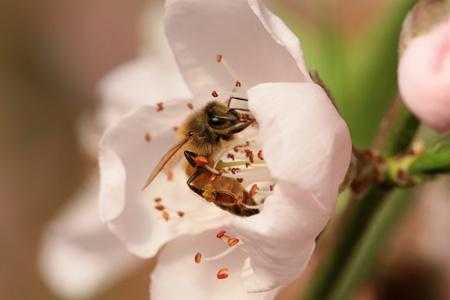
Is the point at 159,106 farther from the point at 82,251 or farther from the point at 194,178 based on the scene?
the point at 82,251

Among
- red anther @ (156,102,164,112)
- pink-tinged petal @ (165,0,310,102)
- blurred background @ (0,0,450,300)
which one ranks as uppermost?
pink-tinged petal @ (165,0,310,102)

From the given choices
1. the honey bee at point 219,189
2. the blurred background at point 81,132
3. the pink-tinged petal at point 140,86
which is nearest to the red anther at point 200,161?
the honey bee at point 219,189

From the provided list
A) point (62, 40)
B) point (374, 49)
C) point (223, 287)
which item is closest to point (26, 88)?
point (62, 40)

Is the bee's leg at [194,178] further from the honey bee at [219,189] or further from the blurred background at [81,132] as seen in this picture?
the blurred background at [81,132]

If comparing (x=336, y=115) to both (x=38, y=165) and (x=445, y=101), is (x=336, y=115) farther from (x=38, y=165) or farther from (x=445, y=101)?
(x=38, y=165)

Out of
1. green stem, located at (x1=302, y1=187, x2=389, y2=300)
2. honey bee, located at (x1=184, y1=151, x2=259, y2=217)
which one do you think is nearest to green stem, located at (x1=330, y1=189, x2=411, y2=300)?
green stem, located at (x1=302, y1=187, x2=389, y2=300)

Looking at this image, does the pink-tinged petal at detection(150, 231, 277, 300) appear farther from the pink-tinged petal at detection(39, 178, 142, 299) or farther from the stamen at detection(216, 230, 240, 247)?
the pink-tinged petal at detection(39, 178, 142, 299)

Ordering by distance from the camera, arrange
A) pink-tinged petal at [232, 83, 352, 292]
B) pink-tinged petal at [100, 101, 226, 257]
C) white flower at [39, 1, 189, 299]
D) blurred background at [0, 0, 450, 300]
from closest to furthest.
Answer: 1. pink-tinged petal at [232, 83, 352, 292]
2. pink-tinged petal at [100, 101, 226, 257]
3. white flower at [39, 1, 189, 299]
4. blurred background at [0, 0, 450, 300]
